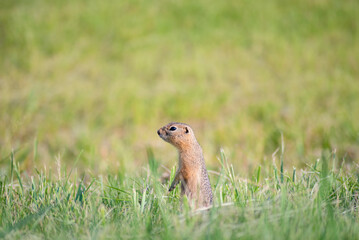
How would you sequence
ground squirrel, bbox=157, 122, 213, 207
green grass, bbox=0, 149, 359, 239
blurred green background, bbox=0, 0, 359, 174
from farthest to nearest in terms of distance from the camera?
blurred green background, bbox=0, 0, 359, 174
ground squirrel, bbox=157, 122, 213, 207
green grass, bbox=0, 149, 359, 239

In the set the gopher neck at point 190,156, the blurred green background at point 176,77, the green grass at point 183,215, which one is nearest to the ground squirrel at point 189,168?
the gopher neck at point 190,156

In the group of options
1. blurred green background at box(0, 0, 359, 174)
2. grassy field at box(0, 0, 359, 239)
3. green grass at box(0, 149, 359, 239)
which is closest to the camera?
green grass at box(0, 149, 359, 239)

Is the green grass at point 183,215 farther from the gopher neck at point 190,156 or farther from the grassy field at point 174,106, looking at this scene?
the gopher neck at point 190,156

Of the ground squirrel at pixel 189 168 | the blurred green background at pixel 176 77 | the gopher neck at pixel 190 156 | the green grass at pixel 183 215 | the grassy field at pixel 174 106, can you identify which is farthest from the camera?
the blurred green background at pixel 176 77

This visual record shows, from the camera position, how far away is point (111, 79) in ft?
26.0

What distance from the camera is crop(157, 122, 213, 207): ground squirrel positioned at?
253 cm

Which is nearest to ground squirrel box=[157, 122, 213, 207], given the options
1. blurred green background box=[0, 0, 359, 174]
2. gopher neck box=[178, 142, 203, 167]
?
gopher neck box=[178, 142, 203, 167]

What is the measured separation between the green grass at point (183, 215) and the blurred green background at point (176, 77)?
6.60 ft

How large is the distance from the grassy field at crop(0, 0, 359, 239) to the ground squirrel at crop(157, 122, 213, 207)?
0.12m

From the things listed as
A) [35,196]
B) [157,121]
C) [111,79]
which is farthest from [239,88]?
[35,196]

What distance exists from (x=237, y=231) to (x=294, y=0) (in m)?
9.28

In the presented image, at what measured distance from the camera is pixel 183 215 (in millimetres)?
2025

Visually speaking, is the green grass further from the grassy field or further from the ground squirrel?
the ground squirrel

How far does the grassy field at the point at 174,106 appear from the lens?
2129 mm
